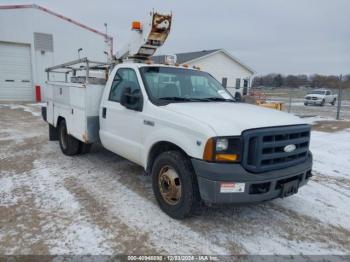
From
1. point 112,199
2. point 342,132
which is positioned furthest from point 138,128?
point 342,132

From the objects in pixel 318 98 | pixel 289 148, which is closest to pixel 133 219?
pixel 289 148

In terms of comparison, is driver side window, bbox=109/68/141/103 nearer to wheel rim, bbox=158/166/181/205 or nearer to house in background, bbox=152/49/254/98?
wheel rim, bbox=158/166/181/205

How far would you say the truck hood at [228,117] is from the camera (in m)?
3.15

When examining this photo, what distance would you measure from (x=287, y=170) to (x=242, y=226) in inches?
35.2

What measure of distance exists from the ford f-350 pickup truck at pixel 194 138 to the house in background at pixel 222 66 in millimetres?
25230

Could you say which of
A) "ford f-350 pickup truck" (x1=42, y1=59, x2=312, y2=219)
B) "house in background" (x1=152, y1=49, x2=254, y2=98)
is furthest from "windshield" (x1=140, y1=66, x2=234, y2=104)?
"house in background" (x1=152, y1=49, x2=254, y2=98)

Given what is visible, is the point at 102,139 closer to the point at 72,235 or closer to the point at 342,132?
the point at 72,235

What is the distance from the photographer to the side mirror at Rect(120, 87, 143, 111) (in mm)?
4160

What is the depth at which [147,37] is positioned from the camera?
5.54 m

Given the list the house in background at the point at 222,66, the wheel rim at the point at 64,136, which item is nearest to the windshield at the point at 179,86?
the wheel rim at the point at 64,136

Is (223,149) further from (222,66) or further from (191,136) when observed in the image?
(222,66)

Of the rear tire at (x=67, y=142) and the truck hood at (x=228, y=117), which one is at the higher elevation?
the truck hood at (x=228, y=117)

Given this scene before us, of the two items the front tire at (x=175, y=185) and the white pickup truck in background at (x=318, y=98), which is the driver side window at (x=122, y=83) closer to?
the front tire at (x=175, y=185)

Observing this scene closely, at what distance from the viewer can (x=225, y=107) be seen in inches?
156
